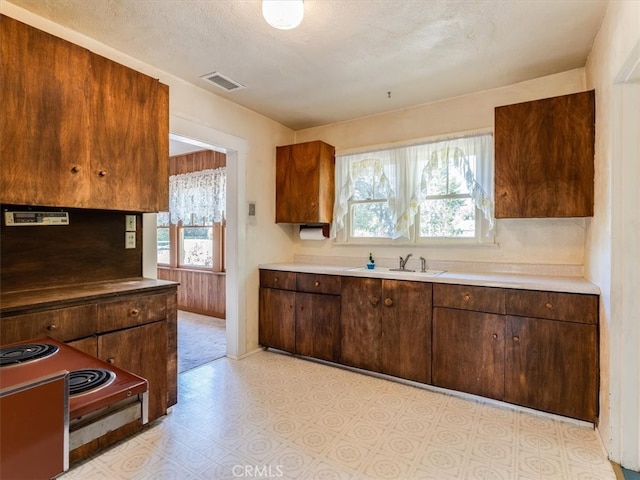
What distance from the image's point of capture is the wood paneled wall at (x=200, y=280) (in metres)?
5.08

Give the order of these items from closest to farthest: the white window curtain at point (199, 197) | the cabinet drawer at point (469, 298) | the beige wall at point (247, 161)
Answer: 1. the cabinet drawer at point (469, 298)
2. the beige wall at point (247, 161)
3. the white window curtain at point (199, 197)

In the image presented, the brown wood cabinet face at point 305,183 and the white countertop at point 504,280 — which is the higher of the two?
the brown wood cabinet face at point 305,183

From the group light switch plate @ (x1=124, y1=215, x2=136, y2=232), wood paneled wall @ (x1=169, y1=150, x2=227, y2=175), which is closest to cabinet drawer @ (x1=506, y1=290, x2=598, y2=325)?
light switch plate @ (x1=124, y1=215, x2=136, y2=232)

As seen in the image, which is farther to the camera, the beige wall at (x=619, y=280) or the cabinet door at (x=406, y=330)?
the cabinet door at (x=406, y=330)

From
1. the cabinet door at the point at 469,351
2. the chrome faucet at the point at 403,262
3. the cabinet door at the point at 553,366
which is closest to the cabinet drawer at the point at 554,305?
the cabinet door at the point at 553,366

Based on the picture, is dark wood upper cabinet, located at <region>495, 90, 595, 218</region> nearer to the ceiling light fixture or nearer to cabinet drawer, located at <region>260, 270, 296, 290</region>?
the ceiling light fixture

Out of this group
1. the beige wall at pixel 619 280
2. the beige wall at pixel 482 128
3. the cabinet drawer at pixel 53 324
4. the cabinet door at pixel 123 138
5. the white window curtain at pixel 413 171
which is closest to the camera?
the cabinet drawer at pixel 53 324

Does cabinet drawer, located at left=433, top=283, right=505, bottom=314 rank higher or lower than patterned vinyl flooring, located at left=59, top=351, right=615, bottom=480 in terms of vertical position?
higher

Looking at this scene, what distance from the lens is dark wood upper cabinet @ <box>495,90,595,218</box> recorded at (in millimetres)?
2336

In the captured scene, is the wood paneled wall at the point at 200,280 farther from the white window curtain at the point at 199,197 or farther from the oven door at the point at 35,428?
the oven door at the point at 35,428

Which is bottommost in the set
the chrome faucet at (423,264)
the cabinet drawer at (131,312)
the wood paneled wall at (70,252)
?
the cabinet drawer at (131,312)

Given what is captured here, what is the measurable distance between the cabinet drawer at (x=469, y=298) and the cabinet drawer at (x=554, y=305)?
7cm

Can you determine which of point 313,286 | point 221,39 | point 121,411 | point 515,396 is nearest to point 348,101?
point 221,39

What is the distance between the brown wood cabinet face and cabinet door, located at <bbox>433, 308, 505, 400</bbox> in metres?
1.65
